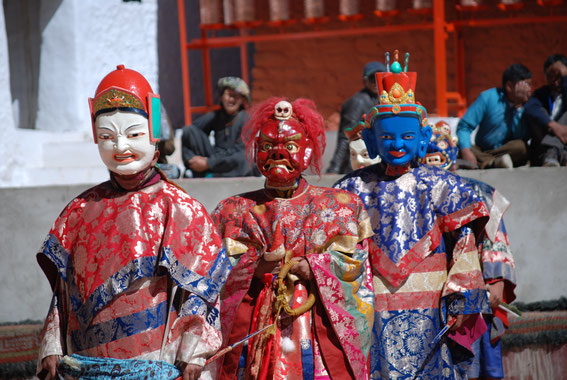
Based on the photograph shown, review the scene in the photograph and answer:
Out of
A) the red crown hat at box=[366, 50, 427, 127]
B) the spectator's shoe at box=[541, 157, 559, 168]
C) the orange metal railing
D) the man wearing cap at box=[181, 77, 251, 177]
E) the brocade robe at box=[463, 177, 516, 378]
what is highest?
the orange metal railing

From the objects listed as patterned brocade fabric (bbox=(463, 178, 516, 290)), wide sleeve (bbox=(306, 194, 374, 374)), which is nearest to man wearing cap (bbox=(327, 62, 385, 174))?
patterned brocade fabric (bbox=(463, 178, 516, 290))

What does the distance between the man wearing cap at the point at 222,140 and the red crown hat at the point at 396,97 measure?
264 centimetres

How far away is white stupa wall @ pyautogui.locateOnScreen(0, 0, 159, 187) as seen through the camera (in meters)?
8.98

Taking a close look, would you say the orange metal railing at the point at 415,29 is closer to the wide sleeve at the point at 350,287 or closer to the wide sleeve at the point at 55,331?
the wide sleeve at the point at 350,287

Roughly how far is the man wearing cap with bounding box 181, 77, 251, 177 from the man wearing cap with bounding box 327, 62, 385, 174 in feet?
2.48

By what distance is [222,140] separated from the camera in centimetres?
755

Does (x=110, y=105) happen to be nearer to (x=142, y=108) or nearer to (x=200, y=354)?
(x=142, y=108)

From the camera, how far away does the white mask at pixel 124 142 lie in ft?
12.8

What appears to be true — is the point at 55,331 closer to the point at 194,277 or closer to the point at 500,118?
the point at 194,277

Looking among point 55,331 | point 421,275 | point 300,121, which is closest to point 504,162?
point 421,275

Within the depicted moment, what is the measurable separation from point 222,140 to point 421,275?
3.35 metres

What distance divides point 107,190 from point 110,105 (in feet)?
1.27

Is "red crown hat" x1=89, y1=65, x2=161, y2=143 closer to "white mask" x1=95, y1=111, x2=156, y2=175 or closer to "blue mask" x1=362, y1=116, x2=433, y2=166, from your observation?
"white mask" x1=95, y1=111, x2=156, y2=175

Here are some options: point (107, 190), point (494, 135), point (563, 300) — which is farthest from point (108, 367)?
point (494, 135)
